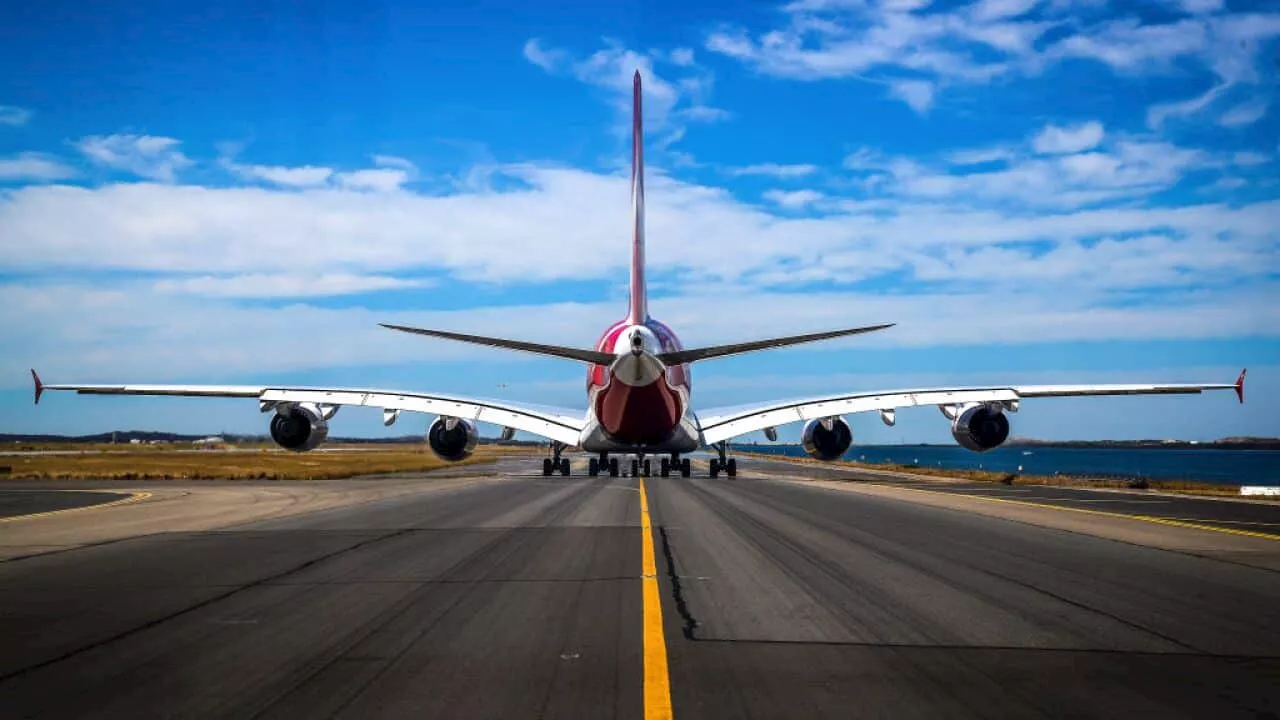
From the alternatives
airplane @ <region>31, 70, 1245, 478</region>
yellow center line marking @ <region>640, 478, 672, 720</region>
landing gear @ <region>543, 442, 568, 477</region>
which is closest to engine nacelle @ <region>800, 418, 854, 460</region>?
airplane @ <region>31, 70, 1245, 478</region>

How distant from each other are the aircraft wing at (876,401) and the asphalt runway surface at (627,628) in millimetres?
20425

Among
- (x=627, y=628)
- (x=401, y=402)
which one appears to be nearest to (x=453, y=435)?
(x=401, y=402)

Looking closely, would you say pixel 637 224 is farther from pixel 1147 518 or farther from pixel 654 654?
pixel 654 654

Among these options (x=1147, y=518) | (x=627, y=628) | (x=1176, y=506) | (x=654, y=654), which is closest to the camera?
(x=654, y=654)

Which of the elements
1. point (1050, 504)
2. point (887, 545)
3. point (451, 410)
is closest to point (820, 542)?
point (887, 545)

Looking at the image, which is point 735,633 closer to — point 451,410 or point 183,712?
point 183,712

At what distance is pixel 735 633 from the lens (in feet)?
26.7

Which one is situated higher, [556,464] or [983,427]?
[983,427]

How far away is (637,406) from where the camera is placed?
1289 inches

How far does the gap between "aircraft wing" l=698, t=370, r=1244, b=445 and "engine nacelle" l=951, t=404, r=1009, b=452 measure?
42 centimetres

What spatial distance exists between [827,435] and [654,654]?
32537 millimetres

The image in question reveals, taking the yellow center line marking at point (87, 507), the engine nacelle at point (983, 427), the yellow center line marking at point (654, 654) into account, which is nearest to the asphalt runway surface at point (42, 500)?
the yellow center line marking at point (87, 507)

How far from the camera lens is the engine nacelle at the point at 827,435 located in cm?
3888

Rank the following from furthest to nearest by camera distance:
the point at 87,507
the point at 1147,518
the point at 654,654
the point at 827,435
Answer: the point at 827,435 → the point at 87,507 → the point at 1147,518 → the point at 654,654
